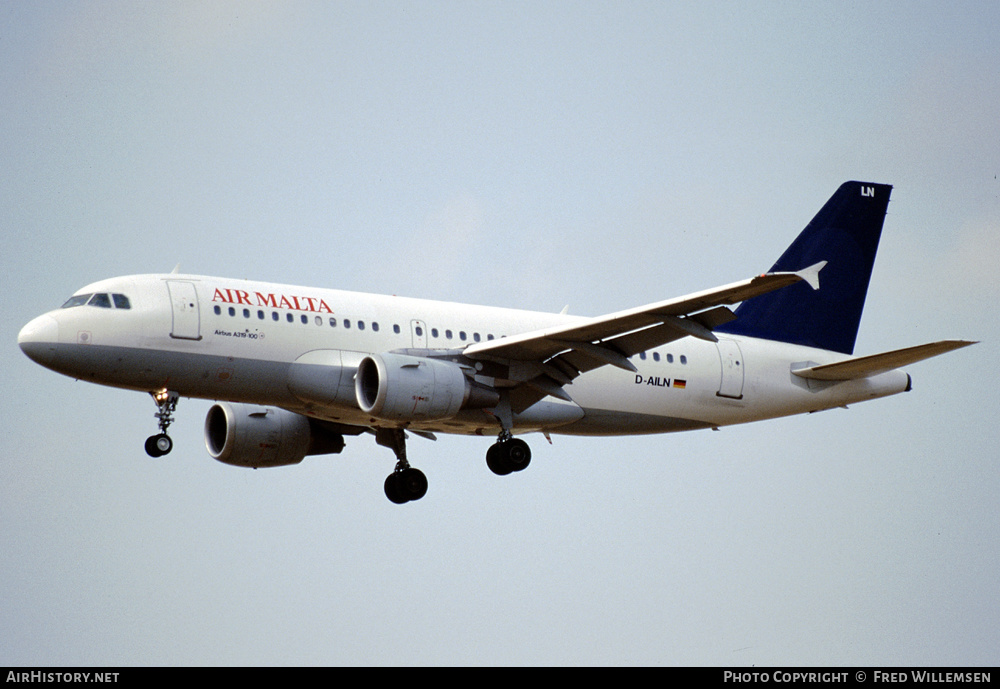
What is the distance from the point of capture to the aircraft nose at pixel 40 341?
3020 centimetres

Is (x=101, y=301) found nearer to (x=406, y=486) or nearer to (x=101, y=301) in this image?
(x=101, y=301)

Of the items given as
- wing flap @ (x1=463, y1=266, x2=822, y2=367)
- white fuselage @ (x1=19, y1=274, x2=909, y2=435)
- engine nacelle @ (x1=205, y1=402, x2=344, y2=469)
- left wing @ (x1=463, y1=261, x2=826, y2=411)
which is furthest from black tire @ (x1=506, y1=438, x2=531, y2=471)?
engine nacelle @ (x1=205, y1=402, x2=344, y2=469)

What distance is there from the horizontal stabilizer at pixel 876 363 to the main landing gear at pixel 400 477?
1016 cm

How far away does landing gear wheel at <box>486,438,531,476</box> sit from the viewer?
110 ft

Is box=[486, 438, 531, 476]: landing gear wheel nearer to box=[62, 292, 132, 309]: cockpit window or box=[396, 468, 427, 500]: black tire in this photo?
box=[396, 468, 427, 500]: black tire

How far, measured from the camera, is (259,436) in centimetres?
3603

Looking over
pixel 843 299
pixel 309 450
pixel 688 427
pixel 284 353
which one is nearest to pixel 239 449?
pixel 309 450

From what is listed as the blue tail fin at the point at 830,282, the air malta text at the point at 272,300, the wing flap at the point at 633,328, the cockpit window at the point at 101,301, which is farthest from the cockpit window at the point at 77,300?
the blue tail fin at the point at 830,282

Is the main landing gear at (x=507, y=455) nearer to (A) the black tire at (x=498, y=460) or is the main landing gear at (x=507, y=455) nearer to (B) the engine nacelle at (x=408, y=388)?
(A) the black tire at (x=498, y=460)

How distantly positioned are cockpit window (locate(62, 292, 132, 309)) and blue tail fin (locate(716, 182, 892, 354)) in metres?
15.7

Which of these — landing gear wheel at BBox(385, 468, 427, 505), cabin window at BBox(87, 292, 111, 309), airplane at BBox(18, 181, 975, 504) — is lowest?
landing gear wheel at BBox(385, 468, 427, 505)

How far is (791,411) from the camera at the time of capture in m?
37.3

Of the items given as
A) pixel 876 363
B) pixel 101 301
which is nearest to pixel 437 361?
pixel 101 301
